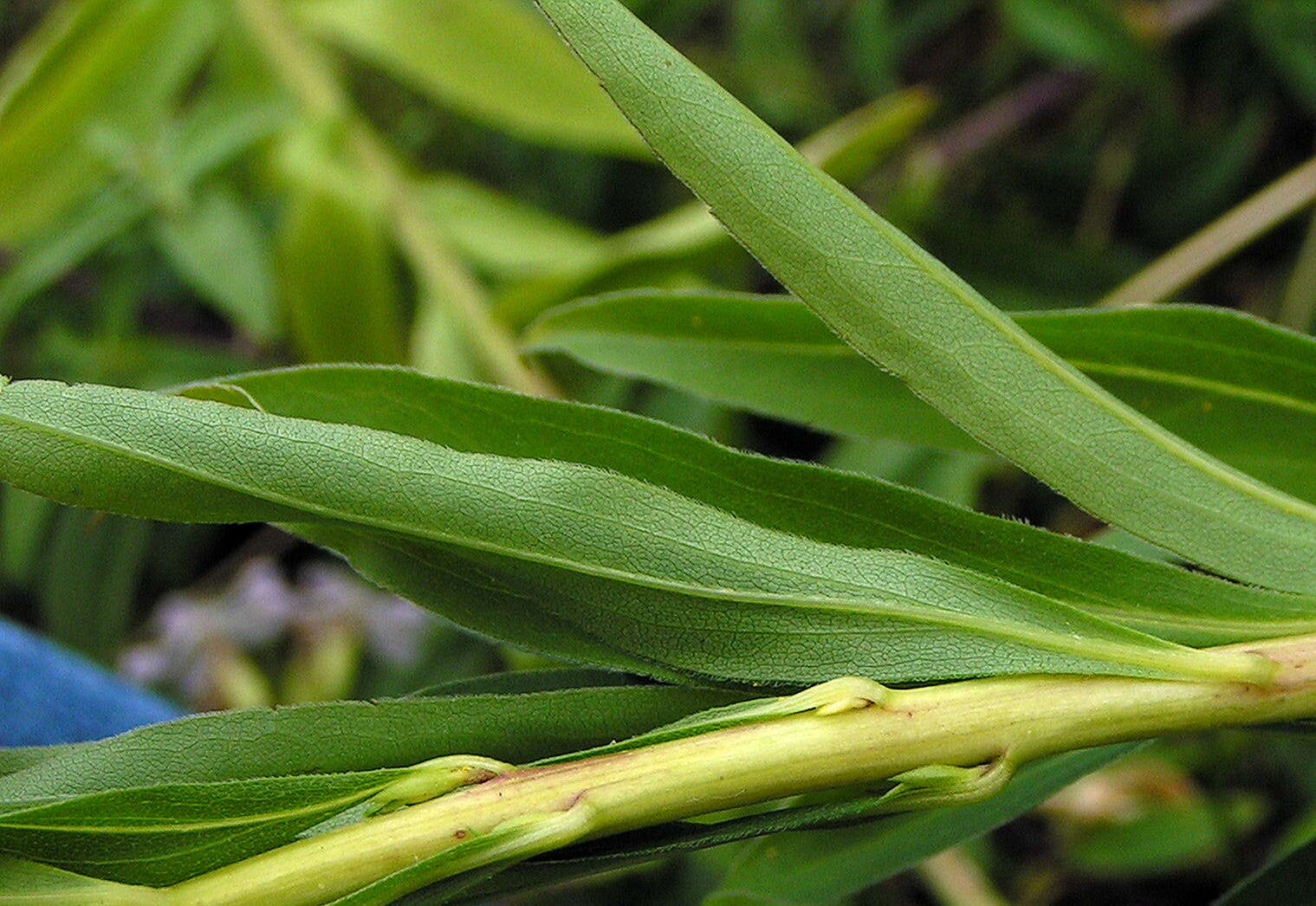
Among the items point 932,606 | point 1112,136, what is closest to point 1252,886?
point 932,606

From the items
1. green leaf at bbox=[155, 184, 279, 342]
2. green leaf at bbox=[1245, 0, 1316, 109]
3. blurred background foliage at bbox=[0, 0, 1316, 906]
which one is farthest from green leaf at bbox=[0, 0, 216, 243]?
green leaf at bbox=[1245, 0, 1316, 109]

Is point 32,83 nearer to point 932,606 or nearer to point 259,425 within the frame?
point 259,425

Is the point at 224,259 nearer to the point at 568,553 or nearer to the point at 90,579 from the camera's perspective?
the point at 90,579

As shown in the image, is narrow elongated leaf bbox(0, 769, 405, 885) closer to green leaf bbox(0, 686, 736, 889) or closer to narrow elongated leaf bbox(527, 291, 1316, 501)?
green leaf bbox(0, 686, 736, 889)

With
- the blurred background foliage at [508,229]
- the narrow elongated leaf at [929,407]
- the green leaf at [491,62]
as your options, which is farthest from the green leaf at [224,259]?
the narrow elongated leaf at [929,407]

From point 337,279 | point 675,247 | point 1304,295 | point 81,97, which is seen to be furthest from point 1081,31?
point 81,97
